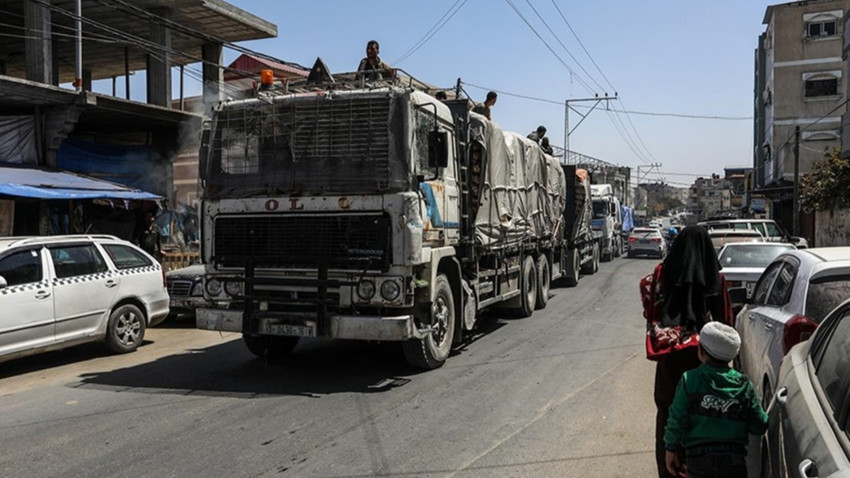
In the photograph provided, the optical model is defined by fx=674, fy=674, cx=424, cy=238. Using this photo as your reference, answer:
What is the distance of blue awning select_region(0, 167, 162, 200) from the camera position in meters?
12.2

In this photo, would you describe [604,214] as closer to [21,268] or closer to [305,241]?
[305,241]

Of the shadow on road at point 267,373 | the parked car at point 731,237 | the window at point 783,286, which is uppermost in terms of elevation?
the parked car at point 731,237

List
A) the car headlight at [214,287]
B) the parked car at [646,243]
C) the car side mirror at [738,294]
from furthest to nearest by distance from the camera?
the parked car at [646,243] → the car headlight at [214,287] → the car side mirror at [738,294]

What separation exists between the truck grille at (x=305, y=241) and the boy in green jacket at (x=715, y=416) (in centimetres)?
415

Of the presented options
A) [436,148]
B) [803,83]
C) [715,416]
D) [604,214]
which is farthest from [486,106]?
[803,83]

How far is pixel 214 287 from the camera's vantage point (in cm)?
782

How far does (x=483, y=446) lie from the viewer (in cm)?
524

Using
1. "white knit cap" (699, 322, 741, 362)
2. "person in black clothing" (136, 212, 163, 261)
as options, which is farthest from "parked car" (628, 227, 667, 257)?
"white knit cap" (699, 322, 741, 362)

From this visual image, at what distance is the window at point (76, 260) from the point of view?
879 cm

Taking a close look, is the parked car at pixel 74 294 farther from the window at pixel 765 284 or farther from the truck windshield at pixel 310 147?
the window at pixel 765 284

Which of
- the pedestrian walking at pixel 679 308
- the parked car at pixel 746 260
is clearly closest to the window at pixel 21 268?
the pedestrian walking at pixel 679 308

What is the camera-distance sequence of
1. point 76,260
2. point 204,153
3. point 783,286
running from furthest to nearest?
1. point 76,260
2. point 204,153
3. point 783,286

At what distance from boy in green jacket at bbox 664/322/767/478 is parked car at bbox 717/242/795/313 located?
292 inches

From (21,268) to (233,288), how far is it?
9.37 feet
